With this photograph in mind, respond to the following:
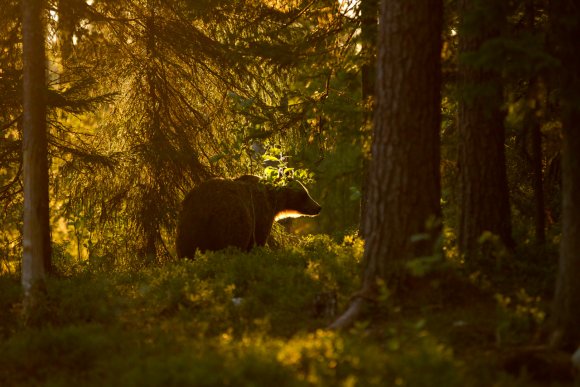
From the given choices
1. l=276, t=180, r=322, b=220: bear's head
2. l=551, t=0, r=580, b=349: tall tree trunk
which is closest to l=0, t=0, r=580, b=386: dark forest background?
l=551, t=0, r=580, b=349: tall tree trunk

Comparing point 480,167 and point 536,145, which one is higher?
point 536,145

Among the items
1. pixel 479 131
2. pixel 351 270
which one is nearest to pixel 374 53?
pixel 479 131

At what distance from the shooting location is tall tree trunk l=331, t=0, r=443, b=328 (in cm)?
880

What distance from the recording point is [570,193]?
748cm

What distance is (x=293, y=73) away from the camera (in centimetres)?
1638

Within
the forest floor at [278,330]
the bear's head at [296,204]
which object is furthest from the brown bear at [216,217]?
the bear's head at [296,204]

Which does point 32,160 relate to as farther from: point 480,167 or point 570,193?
point 570,193

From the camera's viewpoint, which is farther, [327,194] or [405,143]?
[327,194]

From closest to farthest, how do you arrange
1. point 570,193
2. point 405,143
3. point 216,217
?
point 570,193, point 405,143, point 216,217

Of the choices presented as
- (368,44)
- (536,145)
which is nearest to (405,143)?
(536,145)

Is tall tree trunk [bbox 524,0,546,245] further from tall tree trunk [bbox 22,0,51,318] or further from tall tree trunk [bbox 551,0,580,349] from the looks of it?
tall tree trunk [bbox 22,0,51,318]

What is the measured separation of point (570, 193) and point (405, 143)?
2.15 meters

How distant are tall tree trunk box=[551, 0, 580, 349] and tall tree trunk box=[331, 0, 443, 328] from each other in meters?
1.71

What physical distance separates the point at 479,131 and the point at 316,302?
12.2 ft
